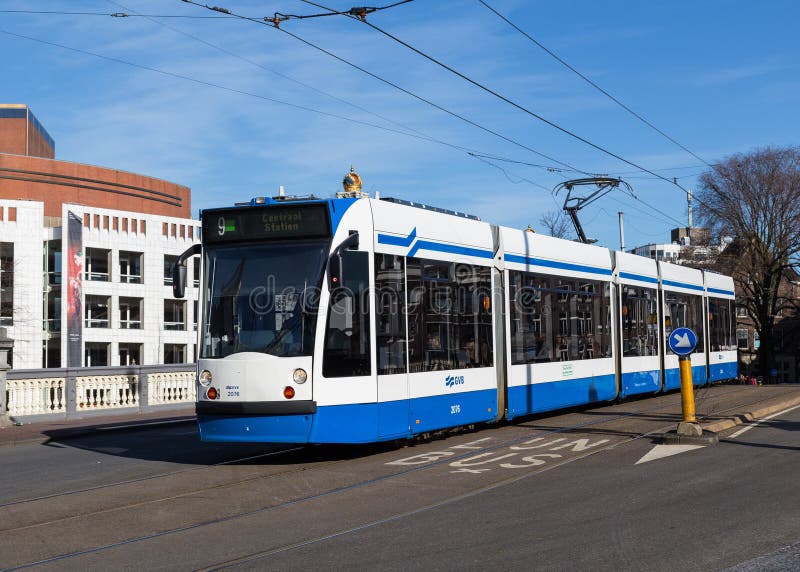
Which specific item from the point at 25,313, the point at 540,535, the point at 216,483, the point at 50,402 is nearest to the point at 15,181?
the point at 25,313

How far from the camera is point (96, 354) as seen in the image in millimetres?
67250

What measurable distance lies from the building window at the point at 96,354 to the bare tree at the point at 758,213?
40.5 m

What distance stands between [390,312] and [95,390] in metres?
14.7

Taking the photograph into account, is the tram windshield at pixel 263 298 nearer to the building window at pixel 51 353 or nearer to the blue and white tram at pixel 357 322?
the blue and white tram at pixel 357 322

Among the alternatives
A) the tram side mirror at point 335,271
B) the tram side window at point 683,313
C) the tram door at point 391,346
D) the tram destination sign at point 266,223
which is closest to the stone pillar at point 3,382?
the tram destination sign at point 266,223

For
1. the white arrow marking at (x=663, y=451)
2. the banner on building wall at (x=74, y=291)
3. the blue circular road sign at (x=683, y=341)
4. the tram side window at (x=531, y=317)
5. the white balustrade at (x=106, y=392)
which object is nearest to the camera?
the white arrow marking at (x=663, y=451)

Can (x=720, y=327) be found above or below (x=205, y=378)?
above

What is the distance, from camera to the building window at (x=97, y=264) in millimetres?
67000

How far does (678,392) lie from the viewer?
28.2 m

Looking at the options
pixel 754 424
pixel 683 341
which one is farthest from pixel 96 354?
pixel 683 341

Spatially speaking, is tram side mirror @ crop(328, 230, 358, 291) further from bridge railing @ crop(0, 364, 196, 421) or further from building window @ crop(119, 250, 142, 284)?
building window @ crop(119, 250, 142, 284)

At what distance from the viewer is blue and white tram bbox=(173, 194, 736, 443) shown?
1206 cm

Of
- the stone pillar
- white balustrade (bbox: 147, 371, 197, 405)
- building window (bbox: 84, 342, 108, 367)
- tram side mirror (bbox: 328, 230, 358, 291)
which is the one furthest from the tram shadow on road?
building window (bbox: 84, 342, 108, 367)

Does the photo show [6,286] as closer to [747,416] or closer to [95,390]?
[95,390]
